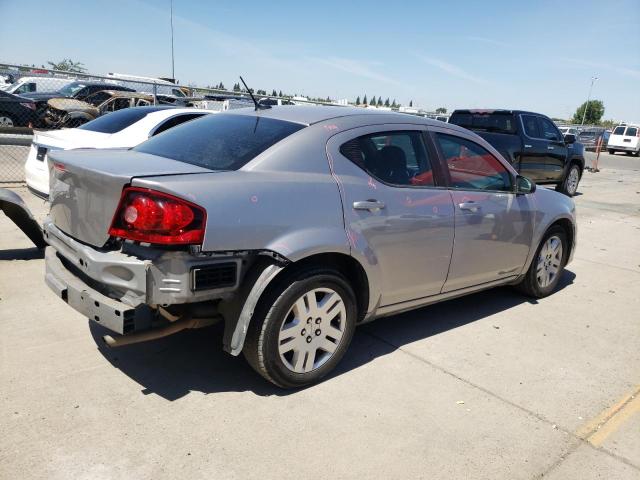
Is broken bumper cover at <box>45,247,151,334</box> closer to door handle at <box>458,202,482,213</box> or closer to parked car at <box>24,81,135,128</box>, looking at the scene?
door handle at <box>458,202,482,213</box>

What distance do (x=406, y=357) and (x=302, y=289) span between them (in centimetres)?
118

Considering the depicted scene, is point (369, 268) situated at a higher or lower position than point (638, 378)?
higher

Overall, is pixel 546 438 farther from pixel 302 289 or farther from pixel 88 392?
pixel 88 392

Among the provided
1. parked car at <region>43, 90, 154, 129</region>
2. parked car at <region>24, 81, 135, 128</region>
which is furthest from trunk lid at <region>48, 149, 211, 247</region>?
parked car at <region>24, 81, 135, 128</region>

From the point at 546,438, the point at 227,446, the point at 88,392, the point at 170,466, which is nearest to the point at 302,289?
the point at 227,446

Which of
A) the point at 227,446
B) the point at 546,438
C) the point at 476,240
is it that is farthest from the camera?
the point at 476,240

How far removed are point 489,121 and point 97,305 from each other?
404 inches

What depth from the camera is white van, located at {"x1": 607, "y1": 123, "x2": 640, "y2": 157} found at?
33062 mm

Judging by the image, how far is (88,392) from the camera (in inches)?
119

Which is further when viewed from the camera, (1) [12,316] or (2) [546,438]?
(1) [12,316]

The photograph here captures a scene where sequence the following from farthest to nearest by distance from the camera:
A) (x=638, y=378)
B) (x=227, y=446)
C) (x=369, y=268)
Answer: (x=638, y=378), (x=369, y=268), (x=227, y=446)

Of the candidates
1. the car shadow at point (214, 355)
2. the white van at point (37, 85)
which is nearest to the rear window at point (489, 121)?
the car shadow at point (214, 355)

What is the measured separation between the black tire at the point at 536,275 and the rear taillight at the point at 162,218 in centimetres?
347

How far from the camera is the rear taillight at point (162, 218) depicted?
261cm
